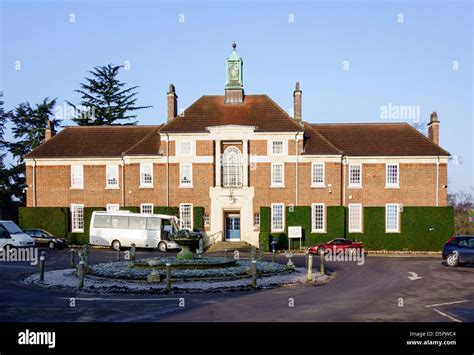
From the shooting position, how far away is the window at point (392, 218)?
141ft

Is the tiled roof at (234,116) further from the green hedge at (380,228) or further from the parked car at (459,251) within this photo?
the parked car at (459,251)

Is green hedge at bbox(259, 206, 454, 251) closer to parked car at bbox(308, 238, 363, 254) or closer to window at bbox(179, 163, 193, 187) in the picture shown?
parked car at bbox(308, 238, 363, 254)

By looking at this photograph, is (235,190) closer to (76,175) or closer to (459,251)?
(76,175)

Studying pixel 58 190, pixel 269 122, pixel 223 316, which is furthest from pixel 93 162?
pixel 223 316

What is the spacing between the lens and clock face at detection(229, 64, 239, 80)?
47125mm

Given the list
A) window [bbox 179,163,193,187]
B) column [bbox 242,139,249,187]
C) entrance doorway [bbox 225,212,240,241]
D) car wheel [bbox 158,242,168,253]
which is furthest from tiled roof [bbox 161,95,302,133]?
car wheel [bbox 158,242,168,253]

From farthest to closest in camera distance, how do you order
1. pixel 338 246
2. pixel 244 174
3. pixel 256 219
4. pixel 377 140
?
1. pixel 377 140
2. pixel 256 219
3. pixel 244 174
4. pixel 338 246

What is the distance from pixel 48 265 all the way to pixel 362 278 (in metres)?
16.8

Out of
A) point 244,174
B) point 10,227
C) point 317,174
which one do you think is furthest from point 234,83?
point 10,227

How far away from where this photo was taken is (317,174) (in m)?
43.8

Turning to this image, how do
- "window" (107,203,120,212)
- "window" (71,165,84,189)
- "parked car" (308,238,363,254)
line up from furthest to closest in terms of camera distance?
"window" (71,165,84,189), "window" (107,203,120,212), "parked car" (308,238,363,254)

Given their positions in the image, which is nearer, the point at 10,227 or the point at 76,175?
the point at 10,227

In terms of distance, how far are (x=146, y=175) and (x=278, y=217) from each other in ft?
37.4

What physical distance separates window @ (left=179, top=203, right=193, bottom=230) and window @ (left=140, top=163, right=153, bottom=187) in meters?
3.42
